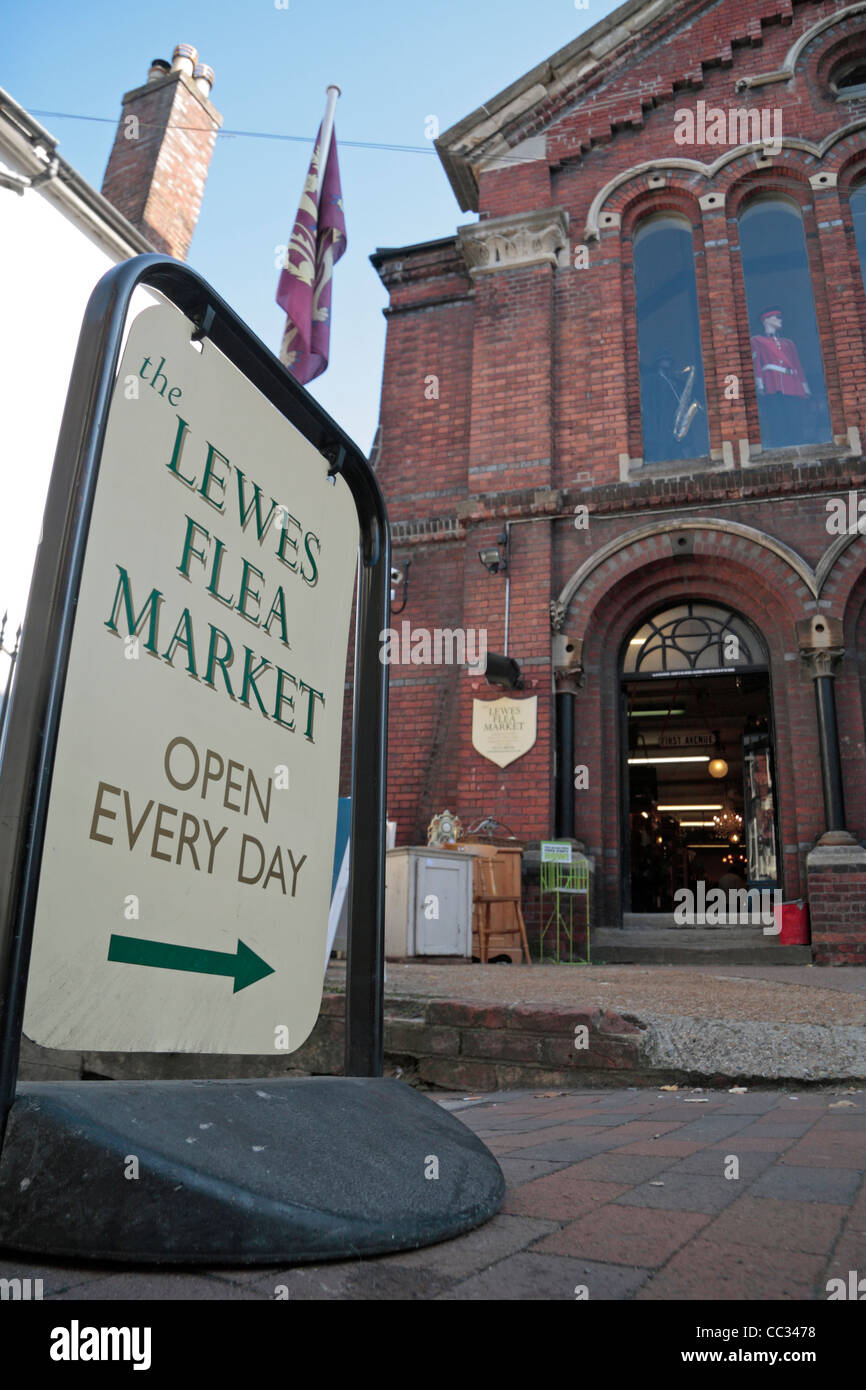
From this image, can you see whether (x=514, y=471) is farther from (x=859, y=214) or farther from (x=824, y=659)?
(x=859, y=214)

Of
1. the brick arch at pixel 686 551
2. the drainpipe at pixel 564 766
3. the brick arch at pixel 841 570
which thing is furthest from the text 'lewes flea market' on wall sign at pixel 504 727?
the brick arch at pixel 841 570

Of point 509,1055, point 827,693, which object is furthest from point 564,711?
point 509,1055

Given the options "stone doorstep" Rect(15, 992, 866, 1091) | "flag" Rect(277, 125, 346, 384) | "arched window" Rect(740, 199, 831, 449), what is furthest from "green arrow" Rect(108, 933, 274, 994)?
"arched window" Rect(740, 199, 831, 449)

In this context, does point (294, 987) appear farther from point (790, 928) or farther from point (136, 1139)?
point (790, 928)

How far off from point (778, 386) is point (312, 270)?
16.7ft

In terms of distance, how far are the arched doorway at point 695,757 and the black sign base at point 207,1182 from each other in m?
7.84

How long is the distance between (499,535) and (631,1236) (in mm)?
8567

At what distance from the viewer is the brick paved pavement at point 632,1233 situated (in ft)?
3.65

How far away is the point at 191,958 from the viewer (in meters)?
1.35

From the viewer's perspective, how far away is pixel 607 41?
1077cm

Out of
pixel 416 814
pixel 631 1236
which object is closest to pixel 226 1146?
pixel 631 1236

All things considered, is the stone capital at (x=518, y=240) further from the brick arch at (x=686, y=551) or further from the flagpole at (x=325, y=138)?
the brick arch at (x=686, y=551)

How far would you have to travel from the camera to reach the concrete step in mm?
7652

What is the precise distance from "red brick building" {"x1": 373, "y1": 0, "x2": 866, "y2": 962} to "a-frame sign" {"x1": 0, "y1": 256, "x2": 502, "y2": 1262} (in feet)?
23.3
